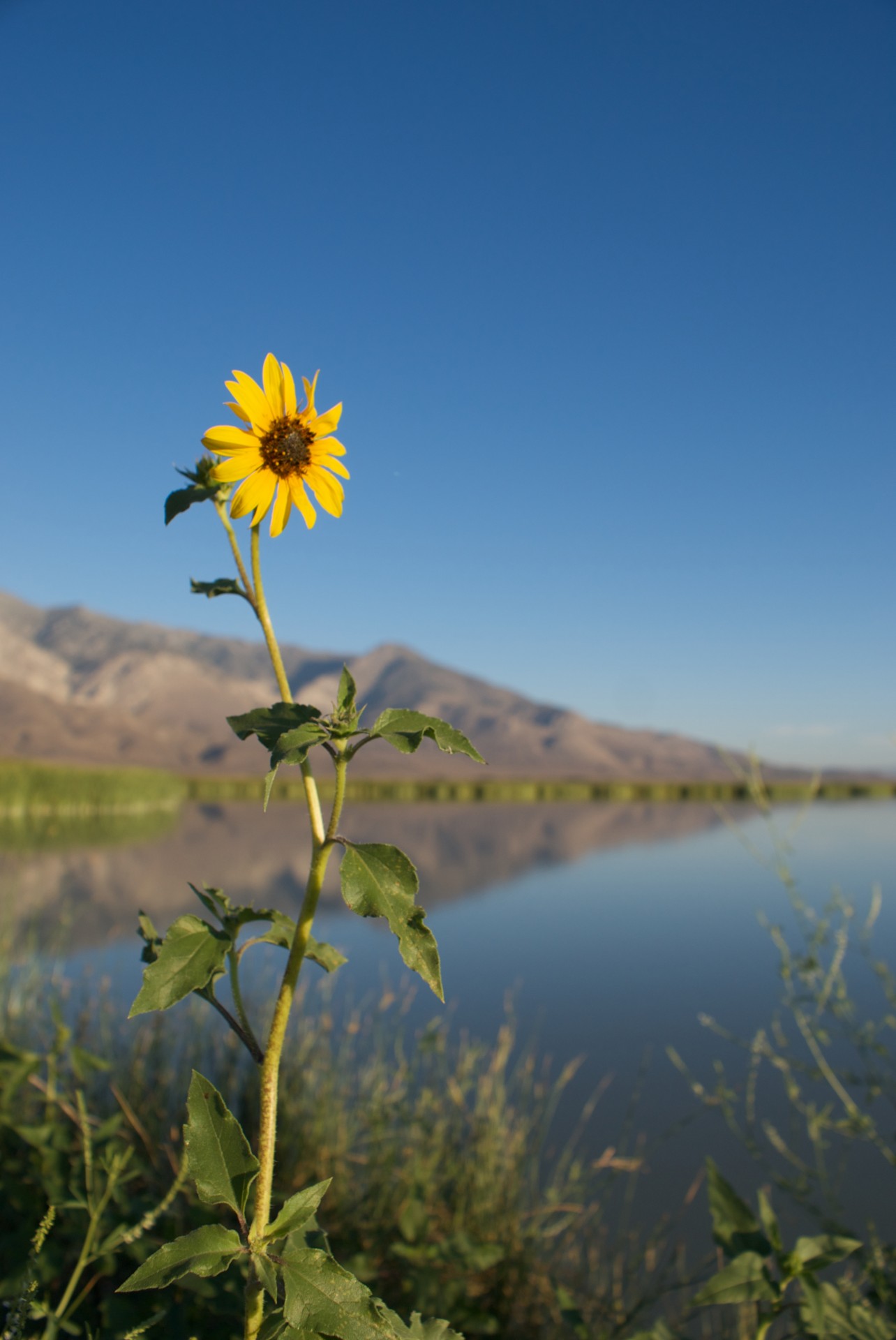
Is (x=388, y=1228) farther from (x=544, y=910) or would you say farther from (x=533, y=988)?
(x=544, y=910)

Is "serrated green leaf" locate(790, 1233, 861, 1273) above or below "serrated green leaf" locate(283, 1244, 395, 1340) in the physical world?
below

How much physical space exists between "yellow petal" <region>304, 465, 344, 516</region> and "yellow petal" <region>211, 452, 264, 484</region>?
63mm

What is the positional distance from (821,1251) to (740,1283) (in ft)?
0.57

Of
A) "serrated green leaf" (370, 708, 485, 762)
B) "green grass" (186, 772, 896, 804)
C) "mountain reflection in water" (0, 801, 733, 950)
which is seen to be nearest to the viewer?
"serrated green leaf" (370, 708, 485, 762)

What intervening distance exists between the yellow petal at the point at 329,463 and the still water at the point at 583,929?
122 cm

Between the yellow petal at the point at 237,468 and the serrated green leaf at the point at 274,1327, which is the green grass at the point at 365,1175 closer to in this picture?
the serrated green leaf at the point at 274,1327

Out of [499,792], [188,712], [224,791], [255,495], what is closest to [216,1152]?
[255,495]

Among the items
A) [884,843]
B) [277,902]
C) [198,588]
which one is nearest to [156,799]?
[277,902]

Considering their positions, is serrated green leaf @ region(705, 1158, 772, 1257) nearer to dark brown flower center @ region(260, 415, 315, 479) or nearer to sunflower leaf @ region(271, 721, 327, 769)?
sunflower leaf @ region(271, 721, 327, 769)

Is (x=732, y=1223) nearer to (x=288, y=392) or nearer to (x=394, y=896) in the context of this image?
(x=394, y=896)

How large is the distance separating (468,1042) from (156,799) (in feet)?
82.1

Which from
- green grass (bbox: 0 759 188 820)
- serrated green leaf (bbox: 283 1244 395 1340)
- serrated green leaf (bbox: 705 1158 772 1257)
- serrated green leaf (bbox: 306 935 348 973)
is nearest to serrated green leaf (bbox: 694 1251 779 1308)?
serrated green leaf (bbox: 705 1158 772 1257)

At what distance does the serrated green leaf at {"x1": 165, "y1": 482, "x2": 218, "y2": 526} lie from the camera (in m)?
0.94

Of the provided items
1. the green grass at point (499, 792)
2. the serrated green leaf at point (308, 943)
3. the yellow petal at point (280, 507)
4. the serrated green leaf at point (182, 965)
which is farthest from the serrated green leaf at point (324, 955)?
the green grass at point (499, 792)
